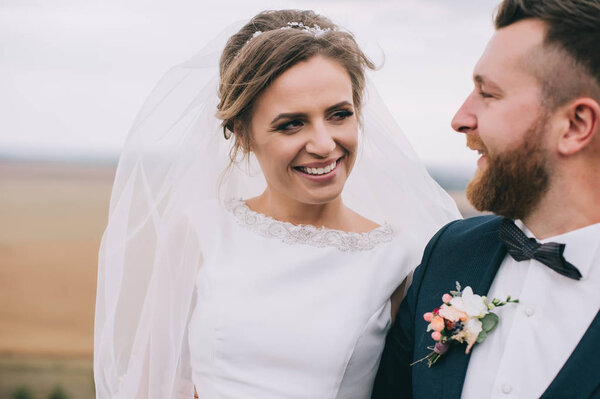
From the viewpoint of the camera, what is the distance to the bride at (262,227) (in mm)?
2172

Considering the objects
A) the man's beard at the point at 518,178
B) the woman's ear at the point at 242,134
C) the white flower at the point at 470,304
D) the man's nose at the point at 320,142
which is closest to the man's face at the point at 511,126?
the man's beard at the point at 518,178

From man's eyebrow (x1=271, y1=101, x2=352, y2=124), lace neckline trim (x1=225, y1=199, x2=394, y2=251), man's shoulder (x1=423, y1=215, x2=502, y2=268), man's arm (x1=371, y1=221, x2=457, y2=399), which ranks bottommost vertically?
man's arm (x1=371, y1=221, x2=457, y2=399)

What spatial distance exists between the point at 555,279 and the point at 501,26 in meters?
0.78

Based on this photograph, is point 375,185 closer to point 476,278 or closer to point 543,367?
point 476,278

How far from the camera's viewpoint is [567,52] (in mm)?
1668

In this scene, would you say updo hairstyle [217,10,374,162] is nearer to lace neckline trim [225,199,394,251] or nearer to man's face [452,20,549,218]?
lace neckline trim [225,199,394,251]

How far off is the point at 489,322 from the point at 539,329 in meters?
0.14

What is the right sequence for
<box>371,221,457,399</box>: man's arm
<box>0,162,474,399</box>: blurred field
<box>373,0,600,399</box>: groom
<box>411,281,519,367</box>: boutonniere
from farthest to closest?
A: <box>0,162,474,399</box>: blurred field < <box>371,221,457,399</box>: man's arm < <box>411,281,519,367</box>: boutonniere < <box>373,0,600,399</box>: groom

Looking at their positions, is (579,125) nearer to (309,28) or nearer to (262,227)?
(309,28)

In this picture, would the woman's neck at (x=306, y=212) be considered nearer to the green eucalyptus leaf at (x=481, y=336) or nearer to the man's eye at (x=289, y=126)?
the man's eye at (x=289, y=126)

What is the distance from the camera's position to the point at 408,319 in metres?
2.09

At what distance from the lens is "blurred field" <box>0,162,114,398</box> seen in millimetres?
6312

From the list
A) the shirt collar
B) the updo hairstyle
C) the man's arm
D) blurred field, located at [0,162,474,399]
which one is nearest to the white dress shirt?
the shirt collar

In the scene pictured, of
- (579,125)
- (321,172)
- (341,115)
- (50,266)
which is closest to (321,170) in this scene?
(321,172)
